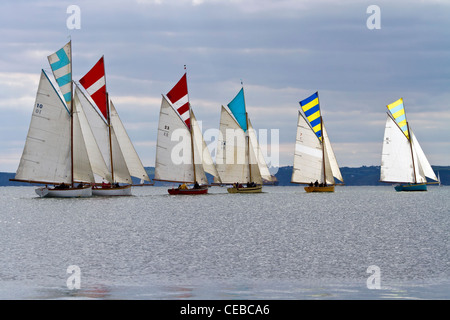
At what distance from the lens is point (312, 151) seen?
120188 mm

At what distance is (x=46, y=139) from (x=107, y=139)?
42.3 feet

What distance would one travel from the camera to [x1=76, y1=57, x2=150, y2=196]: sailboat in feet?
329

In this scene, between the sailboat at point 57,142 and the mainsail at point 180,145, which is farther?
the mainsail at point 180,145

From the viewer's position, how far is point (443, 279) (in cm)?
2955

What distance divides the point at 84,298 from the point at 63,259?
40.4ft

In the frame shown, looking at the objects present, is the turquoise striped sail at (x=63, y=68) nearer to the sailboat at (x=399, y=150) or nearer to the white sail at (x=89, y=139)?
the white sail at (x=89, y=139)

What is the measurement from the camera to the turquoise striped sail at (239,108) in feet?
361

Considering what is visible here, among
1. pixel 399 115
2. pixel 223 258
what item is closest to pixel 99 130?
Answer: pixel 399 115

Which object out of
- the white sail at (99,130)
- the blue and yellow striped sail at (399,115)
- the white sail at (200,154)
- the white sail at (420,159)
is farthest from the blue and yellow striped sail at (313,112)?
the white sail at (99,130)

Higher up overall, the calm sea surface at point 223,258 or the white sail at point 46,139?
the white sail at point 46,139

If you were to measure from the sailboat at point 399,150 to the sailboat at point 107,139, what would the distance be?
44202 millimetres

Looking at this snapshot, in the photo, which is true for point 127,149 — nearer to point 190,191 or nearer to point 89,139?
point 89,139

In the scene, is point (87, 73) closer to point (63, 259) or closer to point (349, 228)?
point (349, 228)

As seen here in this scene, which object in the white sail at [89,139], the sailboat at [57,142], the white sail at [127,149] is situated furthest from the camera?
the white sail at [127,149]
